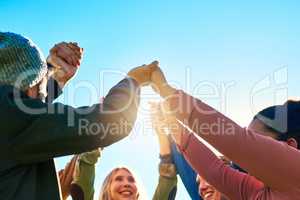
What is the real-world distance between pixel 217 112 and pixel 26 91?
1.11 metres

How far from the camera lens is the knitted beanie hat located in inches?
108

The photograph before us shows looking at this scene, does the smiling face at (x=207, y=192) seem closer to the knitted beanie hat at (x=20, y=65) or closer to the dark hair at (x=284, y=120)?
the dark hair at (x=284, y=120)

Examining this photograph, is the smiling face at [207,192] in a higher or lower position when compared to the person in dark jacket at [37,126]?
lower

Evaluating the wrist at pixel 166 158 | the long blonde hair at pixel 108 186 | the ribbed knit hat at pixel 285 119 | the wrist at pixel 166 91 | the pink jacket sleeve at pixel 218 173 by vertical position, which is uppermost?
the wrist at pixel 166 91

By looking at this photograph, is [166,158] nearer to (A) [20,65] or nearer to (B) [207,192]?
(B) [207,192]

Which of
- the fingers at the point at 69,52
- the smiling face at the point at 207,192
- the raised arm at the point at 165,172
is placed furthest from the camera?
the smiling face at the point at 207,192

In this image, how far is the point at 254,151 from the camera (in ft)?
9.22

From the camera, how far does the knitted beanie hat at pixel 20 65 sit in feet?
9.03

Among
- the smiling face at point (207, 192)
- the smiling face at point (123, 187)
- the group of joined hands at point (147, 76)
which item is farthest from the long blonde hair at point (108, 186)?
the group of joined hands at point (147, 76)

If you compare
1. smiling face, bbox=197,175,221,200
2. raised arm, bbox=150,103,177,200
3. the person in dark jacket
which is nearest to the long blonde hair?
raised arm, bbox=150,103,177,200

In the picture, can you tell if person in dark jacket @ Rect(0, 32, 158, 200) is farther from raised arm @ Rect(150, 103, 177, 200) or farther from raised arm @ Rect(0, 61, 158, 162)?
raised arm @ Rect(150, 103, 177, 200)

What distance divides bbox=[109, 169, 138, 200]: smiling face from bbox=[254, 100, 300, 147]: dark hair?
11.0 ft

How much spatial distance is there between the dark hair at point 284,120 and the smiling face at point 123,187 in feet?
11.0

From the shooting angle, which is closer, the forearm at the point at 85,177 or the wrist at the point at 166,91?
the wrist at the point at 166,91
